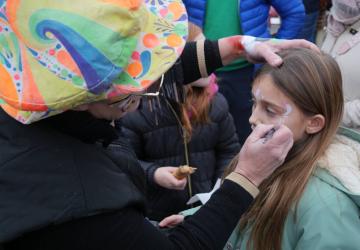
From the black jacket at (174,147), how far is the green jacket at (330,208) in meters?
0.80

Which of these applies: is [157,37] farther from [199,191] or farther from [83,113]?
[199,191]

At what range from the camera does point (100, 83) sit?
84cm

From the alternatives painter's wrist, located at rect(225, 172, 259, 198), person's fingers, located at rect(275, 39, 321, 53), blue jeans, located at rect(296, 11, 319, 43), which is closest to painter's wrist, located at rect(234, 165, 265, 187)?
painter's wrist, located at rect(225, 172, 259, 198)

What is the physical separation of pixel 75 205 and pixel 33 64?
29cm

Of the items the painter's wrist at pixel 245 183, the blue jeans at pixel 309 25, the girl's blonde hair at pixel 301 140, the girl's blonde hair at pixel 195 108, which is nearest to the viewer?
the painter's wrist at pixel 245 183

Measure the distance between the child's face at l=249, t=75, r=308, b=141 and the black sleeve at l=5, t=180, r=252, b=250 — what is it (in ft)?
1.18

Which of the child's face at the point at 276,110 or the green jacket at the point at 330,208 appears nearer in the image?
the green jacket at the point at 330,208

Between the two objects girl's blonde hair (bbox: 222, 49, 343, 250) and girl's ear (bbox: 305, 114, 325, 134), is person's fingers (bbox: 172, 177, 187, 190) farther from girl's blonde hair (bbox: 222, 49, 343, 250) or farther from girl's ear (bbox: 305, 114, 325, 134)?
girl's ear (bbox: 305, 114, 325, 134)

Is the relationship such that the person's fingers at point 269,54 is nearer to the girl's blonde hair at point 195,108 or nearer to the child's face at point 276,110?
the child's face at point 276,110

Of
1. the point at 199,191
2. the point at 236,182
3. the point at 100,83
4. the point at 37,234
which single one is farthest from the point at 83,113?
the point at 199,191

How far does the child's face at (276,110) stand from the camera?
1.36 meters

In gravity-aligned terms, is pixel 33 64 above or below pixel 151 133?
above

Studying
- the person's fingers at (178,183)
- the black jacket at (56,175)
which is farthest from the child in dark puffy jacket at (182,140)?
the black jacket at (56,175)

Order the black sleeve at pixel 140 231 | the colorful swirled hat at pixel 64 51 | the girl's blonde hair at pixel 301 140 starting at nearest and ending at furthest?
1. the colorful swirled hat at pixel 64 51
2. the black sleeve at pixel 140 231
3. the girl's blonde hair at pixel 301 140
